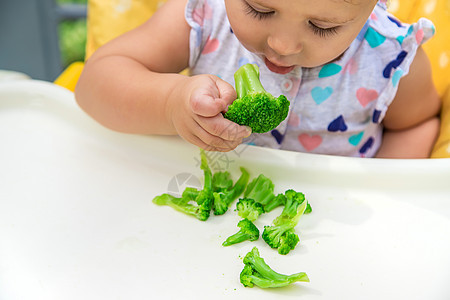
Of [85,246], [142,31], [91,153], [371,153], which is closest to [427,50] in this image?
[371,153]

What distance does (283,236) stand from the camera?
680 millimetres

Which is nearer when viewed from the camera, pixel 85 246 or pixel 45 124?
pixel 85 246

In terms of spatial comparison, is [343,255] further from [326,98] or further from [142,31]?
[142,31]

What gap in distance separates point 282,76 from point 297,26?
0.28 m

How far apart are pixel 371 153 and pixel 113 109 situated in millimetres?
565

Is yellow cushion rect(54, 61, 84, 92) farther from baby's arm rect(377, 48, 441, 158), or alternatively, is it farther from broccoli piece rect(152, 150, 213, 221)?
baby's arm rect(377, 48, 441, 158)

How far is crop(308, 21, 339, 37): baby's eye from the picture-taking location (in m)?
0.70

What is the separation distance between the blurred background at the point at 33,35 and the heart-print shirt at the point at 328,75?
1.24m

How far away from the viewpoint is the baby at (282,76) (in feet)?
2.31

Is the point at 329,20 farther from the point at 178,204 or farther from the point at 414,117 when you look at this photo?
the point at 414,117

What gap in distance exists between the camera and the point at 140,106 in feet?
2.74

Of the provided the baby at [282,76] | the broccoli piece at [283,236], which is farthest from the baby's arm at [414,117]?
the broccoli piece at [283,236]

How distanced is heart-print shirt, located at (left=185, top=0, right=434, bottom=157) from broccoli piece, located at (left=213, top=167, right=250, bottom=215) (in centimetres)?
23

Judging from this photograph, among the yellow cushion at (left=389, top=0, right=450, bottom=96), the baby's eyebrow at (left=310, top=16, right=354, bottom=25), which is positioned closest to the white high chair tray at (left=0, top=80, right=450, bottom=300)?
the baby's eyebrow at (left=310, top=16, right=354, bottom=25)
